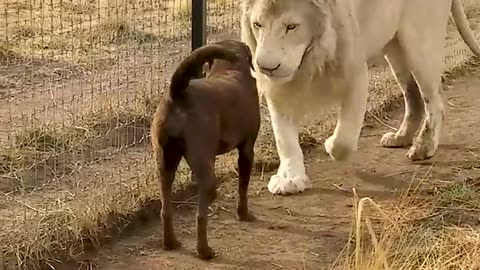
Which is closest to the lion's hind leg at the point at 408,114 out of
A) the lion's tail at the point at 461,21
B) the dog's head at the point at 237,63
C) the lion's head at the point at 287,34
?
the lion's tail at the point at 461,21

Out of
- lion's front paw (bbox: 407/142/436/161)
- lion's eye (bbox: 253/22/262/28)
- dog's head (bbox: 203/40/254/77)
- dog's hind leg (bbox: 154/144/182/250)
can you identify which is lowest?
lion's front paw (bbox: 407/142/436/161)

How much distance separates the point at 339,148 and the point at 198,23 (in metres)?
1.07

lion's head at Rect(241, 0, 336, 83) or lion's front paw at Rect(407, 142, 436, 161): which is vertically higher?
lion's head at Rect(241, 0, 336, 83)

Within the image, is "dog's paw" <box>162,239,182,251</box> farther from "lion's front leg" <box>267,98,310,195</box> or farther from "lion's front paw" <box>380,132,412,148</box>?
"lion's front paw" <box>380,132,412,148</box>

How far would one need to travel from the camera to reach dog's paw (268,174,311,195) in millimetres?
4746

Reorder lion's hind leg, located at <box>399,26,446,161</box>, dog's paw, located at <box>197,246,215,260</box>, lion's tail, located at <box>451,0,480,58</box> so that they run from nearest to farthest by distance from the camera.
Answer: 1. dog's paw, located at <box>197,246,215,260</box>
2. lion's hind leg, located at <box>399,26,446,161</box>
3. lion's tail, located at <box>451,0,480,58</box>

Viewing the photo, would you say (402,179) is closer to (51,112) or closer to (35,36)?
(51,112)

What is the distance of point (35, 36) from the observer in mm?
7867

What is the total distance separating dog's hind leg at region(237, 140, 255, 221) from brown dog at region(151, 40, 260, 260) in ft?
0.10

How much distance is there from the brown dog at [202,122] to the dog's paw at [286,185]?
736mm

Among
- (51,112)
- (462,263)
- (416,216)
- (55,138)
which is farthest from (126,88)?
(462,263)

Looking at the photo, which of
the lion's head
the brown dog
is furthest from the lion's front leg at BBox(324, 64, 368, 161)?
the brown dog

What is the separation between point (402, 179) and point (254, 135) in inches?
53.6

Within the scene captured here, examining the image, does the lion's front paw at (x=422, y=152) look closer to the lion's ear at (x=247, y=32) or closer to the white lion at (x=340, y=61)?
the white lion at (x=340, y=61)
